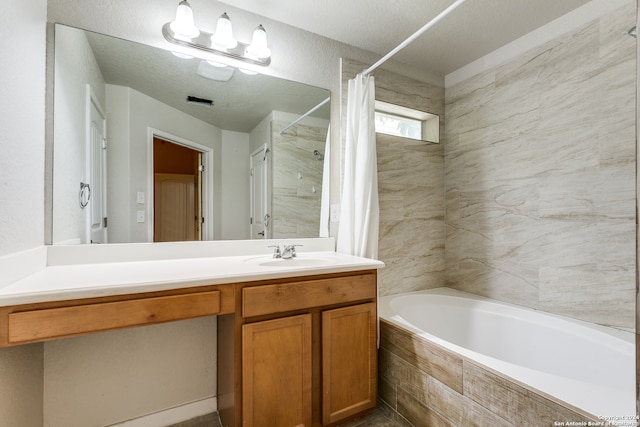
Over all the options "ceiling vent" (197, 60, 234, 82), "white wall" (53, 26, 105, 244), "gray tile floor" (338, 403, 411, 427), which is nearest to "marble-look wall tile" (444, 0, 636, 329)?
"gray tile floor" (338, 403, 411, 427)

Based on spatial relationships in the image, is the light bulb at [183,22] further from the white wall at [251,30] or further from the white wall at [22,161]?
the white wall at [22,161]

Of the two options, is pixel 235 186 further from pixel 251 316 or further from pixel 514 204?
pixel 514 204

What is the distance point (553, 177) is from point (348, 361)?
66.9 inches

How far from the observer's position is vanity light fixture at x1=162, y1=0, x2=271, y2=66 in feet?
4.97

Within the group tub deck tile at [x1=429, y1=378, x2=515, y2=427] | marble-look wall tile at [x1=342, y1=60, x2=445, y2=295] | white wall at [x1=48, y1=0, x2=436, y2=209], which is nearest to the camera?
tub deck tile at [x1=429, y1=378, x2=515, y2=427]

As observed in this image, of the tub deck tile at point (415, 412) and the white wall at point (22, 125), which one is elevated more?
the white wall at point (22, 125)

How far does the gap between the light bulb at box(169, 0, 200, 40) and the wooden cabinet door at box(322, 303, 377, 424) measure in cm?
163

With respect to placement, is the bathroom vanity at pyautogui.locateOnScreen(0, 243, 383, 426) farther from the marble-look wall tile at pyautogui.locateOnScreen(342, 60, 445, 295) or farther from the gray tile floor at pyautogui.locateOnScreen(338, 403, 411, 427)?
the marble-look wall tile at pyautogui.locateOnScreen(342, 60, 445, 295)

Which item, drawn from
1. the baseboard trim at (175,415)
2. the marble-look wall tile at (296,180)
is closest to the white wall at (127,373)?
the baseboard trim at (175,415)

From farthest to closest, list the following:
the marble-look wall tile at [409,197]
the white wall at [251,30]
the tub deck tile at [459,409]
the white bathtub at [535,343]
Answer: the marble-look wall tile at [409,197] < the white wall at [251,30] < the tub deck tile at [459,409] < the white bathtub at [535,343]

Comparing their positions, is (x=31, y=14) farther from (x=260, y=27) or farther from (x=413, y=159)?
(x=413, y=159)

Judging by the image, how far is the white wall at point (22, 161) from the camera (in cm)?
96

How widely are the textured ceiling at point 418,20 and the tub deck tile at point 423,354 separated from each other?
1.89 m

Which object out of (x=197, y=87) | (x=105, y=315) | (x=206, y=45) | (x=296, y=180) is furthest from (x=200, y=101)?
(x=105, y=315)
